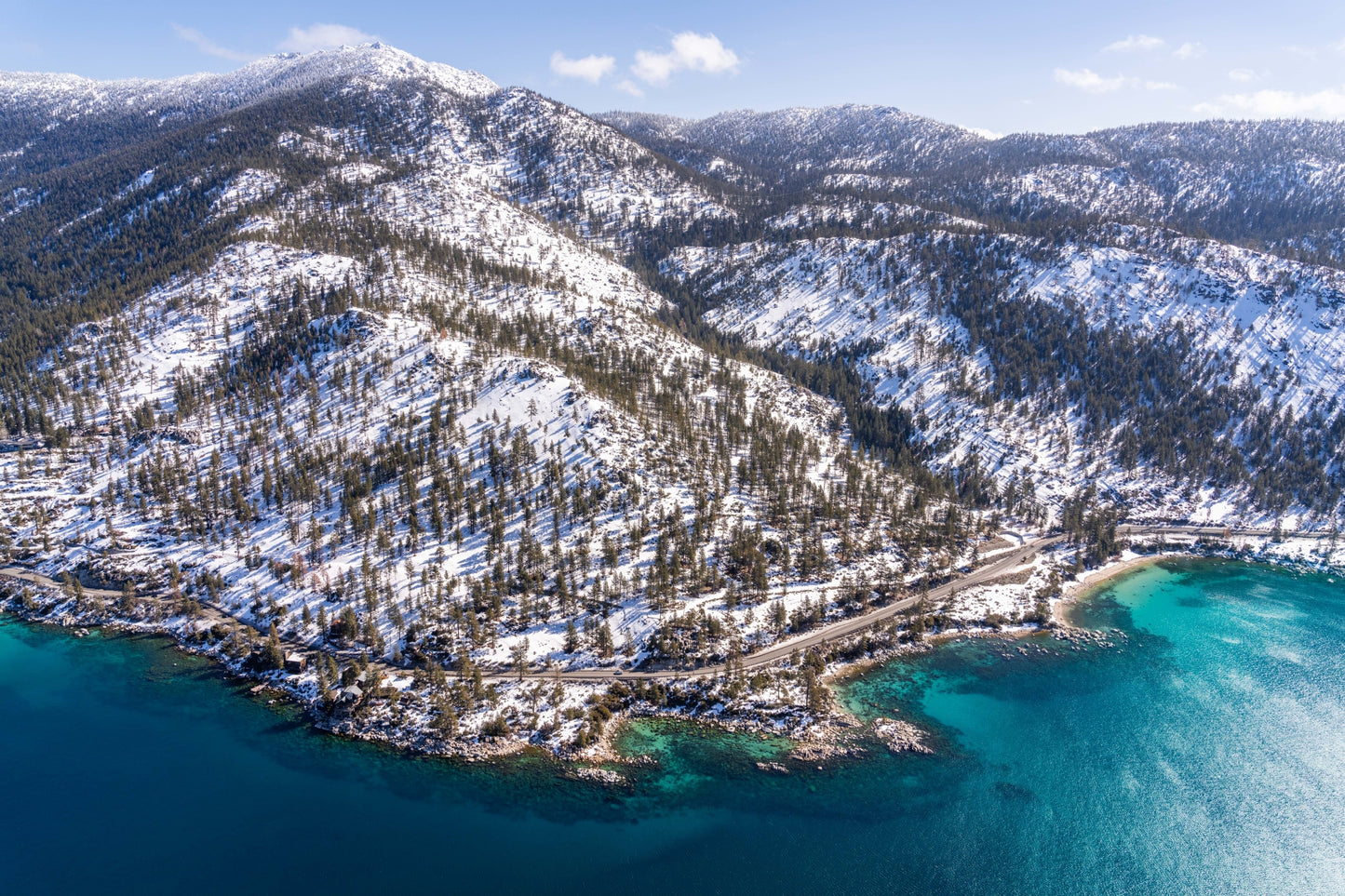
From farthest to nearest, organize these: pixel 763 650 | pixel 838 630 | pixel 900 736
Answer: pixel 838 630 → pixel 763 650 → pixel 900 736

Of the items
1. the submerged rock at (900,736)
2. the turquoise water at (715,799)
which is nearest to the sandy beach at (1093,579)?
the turquoise water at (715,799)

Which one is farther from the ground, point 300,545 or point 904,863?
point 300,545

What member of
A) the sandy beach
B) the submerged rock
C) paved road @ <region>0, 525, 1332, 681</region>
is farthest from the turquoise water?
the sandy beach

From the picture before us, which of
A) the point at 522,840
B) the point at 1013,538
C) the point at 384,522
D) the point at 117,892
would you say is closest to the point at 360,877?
the point at 522,840

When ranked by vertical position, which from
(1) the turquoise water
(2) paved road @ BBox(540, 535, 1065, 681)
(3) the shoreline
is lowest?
(1) the turquoise water

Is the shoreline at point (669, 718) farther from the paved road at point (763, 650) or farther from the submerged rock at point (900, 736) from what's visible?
the paved road at point (763, 650)

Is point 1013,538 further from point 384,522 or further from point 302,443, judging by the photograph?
point 302,443

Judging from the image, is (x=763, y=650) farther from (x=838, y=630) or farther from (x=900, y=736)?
(x=900, y=736)

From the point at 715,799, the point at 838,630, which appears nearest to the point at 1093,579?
the point at 838,630

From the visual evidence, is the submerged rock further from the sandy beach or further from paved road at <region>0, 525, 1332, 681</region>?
the sandy beach
